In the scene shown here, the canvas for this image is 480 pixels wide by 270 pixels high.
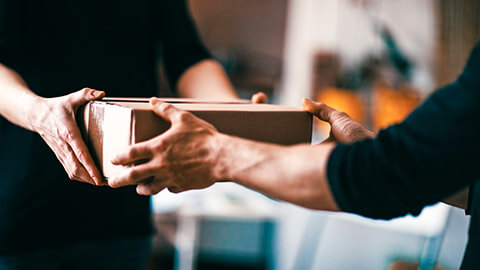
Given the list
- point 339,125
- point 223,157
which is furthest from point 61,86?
point 339,125

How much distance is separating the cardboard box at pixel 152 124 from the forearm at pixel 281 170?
0.27 feet

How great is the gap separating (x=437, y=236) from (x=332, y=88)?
1.01 metres

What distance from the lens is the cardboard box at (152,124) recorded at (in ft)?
2.13

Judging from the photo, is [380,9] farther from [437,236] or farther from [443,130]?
[443,130]

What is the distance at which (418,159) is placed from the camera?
550mm

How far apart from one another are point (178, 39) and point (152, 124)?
1.57ft

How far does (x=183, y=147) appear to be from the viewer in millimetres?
637

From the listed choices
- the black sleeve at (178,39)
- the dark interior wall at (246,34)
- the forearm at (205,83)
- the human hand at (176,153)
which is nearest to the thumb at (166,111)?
the human hand at (176,153)

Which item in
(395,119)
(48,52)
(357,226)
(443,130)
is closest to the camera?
(443,130)

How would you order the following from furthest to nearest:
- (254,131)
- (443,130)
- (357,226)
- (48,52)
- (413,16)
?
(413,16), (357,226), (48,52), (254,131), (443,130)

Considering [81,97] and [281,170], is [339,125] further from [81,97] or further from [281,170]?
[81,97]

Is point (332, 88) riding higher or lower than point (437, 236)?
higher

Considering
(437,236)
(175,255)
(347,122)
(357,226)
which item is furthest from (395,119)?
(347,122)

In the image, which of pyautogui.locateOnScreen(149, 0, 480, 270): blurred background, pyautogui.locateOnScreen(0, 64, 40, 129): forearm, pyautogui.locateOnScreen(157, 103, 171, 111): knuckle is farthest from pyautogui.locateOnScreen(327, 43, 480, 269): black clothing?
pyautogui.locateOnScreen(149, 0, 480, 270): blurred background
